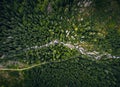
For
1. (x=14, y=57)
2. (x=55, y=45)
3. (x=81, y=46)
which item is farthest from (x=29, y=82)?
(x=81, y=46)

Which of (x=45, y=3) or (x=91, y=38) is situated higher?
(x=45, y=3)

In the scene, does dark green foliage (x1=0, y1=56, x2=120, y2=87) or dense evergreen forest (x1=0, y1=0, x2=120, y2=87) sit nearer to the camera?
dense evergreen forest (x1=0, y1=0, x2=120, y2=87)

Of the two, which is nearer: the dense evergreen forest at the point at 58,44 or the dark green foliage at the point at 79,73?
the dense evergreen forest at the point at 58,44

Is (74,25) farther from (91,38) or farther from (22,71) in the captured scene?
(22,71)

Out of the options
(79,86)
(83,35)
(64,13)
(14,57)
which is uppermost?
(64,13)

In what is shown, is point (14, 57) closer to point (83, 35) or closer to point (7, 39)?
point (7, 39)

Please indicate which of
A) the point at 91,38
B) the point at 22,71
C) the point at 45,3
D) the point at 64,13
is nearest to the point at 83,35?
the point at 91,38

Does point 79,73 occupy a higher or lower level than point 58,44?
lower
